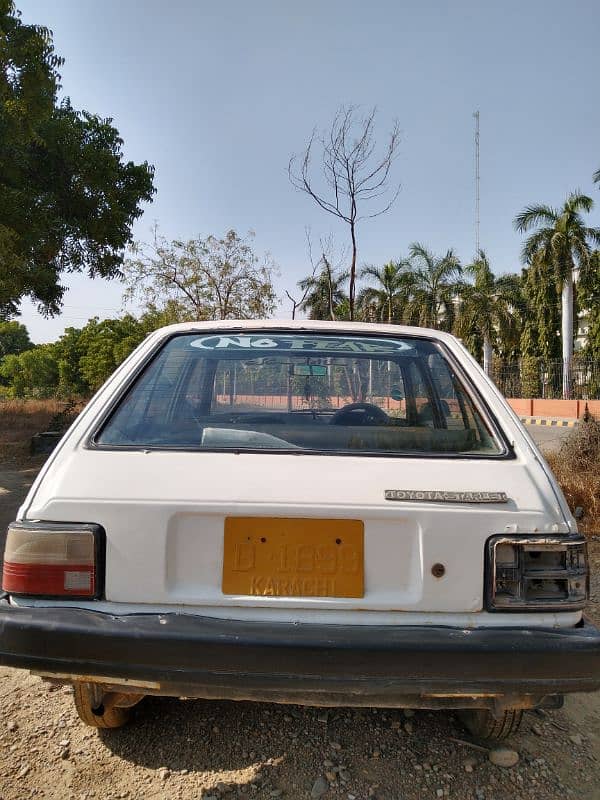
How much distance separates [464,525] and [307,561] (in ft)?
1.41

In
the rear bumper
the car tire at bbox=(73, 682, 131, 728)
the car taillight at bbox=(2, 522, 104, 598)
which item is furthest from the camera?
the car tire at bbox=(73, 682, 131, 728)

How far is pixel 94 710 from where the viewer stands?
187 centimetres

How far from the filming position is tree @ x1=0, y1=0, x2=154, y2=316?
23.2 ft

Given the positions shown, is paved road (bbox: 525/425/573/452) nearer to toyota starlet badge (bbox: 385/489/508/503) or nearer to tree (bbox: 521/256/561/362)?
toyota starlet badge (bbox: 385/489/508/503)

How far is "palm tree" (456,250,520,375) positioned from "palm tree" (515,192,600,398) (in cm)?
328

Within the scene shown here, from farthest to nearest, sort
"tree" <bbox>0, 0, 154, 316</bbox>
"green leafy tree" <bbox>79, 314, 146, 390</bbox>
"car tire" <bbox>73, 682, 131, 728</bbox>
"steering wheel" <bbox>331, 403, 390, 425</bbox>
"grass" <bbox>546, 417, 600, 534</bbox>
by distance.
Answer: "green leafy tree" <bbox>79, 314, 146, 390</bbox> → "tree" <bbox>0, 0, 154, 316</bbox> → "grass" <bbox>546, 417, 600, 534</bbox> → "steering wheel" <bbox>331, 403, 390, 425</bbox> → "car tire" <bbox>73, 682, 131, 728</bbox>

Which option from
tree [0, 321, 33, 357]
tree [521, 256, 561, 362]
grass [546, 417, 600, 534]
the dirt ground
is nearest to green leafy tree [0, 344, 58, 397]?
tree [0, 321, 33, 357]

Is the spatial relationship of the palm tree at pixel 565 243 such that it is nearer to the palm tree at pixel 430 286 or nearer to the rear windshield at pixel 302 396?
the palm tree at pixel 430 286

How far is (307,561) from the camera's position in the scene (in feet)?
4.85

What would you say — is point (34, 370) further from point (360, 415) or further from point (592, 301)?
point (360, 415)

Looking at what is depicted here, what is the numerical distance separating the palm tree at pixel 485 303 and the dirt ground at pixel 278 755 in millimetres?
32185

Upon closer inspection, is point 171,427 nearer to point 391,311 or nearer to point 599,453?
point 599,453

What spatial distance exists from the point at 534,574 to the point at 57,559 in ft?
4.18

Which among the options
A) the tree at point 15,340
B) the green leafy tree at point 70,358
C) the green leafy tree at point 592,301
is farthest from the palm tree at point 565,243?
the tree at point 15,340
